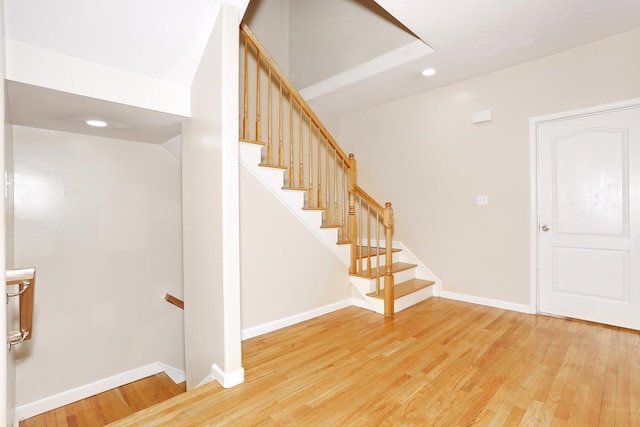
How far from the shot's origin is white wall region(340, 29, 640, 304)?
2936 mm

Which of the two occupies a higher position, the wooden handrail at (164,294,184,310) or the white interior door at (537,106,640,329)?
the white interior door at (537,106,640,329)

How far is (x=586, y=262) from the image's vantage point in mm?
3021

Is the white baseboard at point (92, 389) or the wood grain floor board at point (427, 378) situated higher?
the wood grain floor board at point (427, 378)

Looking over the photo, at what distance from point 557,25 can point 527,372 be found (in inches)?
105

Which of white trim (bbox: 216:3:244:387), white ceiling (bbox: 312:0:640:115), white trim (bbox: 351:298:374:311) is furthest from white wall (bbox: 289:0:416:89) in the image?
white trim (bbox: 351:298:374:311)

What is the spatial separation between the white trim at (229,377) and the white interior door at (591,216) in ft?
9.84

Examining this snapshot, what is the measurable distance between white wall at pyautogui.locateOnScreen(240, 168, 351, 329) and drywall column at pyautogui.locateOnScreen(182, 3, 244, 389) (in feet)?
1.39

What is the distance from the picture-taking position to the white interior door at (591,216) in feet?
9.16

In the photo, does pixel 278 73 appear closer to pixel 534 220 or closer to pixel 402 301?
pixel 402 301

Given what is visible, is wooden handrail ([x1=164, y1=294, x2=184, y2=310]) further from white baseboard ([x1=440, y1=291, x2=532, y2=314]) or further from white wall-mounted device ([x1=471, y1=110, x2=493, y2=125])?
white wall-mounted device ([x1=471, y1=110, x2=493, y2=125])

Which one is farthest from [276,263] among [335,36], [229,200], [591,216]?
[335,36]

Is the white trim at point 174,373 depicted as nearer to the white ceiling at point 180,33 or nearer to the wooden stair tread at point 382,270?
the wooden stair tread at point 382,270

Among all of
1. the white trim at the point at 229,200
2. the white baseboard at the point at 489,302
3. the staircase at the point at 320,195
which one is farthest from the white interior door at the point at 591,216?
the white trim at the point at 229,200

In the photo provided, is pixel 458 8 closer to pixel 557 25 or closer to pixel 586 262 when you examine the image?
pixel 557 25
